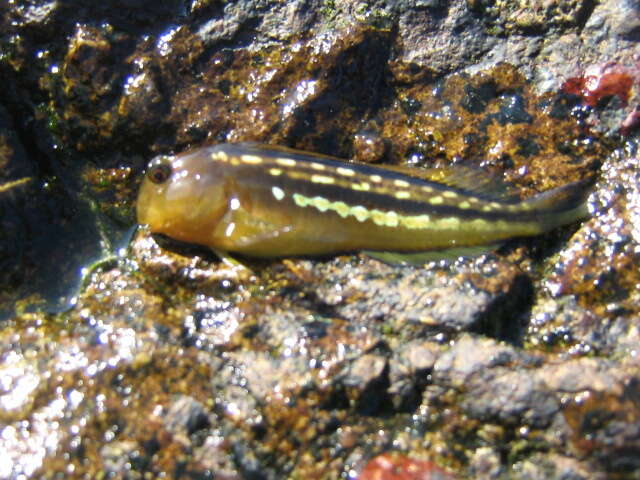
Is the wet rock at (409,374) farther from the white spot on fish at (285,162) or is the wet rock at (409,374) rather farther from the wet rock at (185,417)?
the white spot on fish at (285,162)

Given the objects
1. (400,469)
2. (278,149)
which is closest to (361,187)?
(278,149)

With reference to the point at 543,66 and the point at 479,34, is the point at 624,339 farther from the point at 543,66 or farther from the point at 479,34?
the point at 479,34

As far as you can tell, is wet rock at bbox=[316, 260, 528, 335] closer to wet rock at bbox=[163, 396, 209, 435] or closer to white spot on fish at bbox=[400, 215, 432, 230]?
white spot on fish at bbox=[400, 215, 432, 230]

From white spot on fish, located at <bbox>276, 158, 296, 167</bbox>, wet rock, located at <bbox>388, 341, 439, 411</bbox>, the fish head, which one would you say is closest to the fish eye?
the fish head

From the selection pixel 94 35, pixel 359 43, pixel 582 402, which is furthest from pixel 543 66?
pixel 94 35

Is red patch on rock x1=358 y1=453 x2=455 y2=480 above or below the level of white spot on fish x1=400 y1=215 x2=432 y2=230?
below

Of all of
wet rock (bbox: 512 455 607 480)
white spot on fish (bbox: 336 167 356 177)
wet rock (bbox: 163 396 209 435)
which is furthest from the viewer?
white spot on fish (bbox: 336 167 356 177)

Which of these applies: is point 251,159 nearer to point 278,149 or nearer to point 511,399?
point 278,149

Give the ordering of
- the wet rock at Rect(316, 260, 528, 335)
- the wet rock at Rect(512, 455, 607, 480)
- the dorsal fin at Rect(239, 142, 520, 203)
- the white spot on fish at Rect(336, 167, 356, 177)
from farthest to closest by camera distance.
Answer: the dorsal fin at Rect(239, 142, 520, 203)
the white spot on fish at Rect(336, 167, 356, 177)
the wet rock at Rect(316, 260, 528, 335)
the wet rock at Rect(512, 455, 607, 480)

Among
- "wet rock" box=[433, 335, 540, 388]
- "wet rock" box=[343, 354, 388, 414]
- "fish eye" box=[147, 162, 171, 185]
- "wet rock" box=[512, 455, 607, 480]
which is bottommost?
"wet rock" box=[512, 455, 607, 480]

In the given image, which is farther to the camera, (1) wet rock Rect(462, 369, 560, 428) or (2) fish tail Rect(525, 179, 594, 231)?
(2) fish tail Rect(525, 179, 594, 231)
